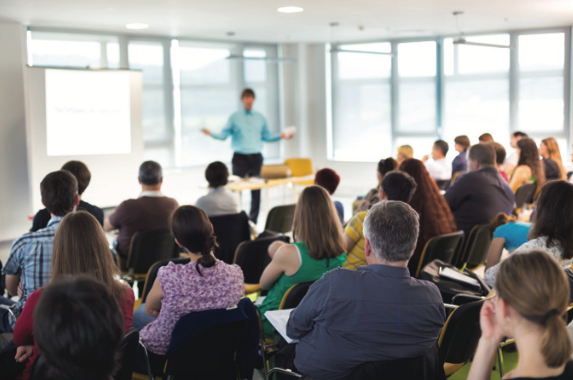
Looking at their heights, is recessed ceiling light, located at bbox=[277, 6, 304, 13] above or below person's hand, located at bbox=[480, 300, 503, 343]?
above

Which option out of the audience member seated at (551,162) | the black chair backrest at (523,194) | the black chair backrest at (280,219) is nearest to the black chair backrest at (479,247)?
the black chair backrest at (280,219)

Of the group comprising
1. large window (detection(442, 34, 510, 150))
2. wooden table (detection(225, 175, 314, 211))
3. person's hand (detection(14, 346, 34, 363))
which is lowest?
person's hand (detection(14, 346, 34, 363))

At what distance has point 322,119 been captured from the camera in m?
12.5

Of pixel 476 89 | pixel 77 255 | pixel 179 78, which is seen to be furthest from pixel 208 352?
pixel 476 89

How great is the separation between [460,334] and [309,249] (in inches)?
35.9

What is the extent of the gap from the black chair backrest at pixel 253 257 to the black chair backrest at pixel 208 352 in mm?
1241

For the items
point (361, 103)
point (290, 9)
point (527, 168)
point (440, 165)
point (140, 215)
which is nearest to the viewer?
point (140, 215)

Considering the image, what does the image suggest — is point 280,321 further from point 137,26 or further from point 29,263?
point 137,26

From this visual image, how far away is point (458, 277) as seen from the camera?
329 cm

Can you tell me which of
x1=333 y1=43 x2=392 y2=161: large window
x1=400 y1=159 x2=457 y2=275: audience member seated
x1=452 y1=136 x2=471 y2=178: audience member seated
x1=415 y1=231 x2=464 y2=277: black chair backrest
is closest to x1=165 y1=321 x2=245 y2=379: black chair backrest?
x1=415 y1=231 x2=464 y2=277: black chair backrest

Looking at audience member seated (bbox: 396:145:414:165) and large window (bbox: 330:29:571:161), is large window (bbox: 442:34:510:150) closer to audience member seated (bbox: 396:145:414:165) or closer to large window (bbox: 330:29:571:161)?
large window (bbox: 330:29:571:161)

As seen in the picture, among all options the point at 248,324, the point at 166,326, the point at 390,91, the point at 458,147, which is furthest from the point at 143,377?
the point at 390,91

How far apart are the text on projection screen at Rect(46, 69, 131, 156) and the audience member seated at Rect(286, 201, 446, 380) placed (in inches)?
273

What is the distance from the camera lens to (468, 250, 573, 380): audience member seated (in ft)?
4.94
